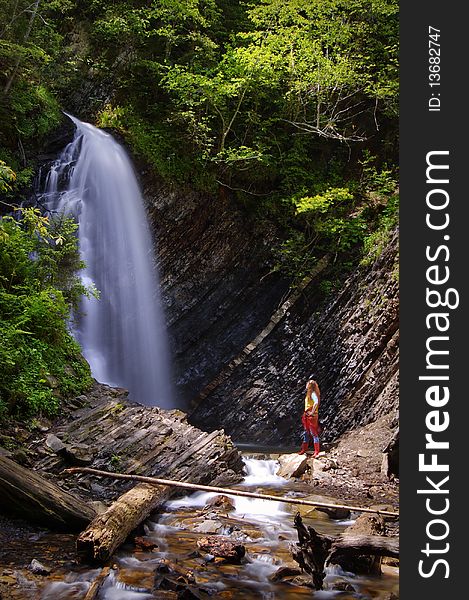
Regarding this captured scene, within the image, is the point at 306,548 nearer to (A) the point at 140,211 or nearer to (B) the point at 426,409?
(B) the point at 426,409

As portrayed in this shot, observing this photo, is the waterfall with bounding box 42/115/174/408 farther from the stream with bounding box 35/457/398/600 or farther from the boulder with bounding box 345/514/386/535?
the boulder with bounding box 345/514/386/535

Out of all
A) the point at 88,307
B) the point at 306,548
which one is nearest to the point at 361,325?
the point at 88,307

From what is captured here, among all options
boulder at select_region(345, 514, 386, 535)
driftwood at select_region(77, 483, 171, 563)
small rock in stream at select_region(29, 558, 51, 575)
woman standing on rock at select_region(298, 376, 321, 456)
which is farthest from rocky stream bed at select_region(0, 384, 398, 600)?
woman standing on rock at select_region(298, 376, 321, 456)

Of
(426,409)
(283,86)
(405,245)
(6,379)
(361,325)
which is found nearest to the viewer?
(426,409)

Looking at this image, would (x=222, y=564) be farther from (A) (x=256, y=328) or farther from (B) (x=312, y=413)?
(A) (x=256, y=328)

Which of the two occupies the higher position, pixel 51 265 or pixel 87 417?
pixel 51 265

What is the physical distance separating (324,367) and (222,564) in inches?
313

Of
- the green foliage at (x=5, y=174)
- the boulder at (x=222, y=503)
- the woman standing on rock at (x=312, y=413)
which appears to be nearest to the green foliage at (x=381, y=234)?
the woman standing on rock at (x=312, y=413)

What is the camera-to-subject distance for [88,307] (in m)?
12.3

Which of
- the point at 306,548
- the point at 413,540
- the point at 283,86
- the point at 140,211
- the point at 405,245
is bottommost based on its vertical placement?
the point at 306,548

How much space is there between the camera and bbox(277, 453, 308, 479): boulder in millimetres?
8188

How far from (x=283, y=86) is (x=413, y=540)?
1511cm

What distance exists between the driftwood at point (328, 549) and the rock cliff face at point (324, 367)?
20.2ft

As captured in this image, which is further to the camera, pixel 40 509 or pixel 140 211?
pixel 140 211
